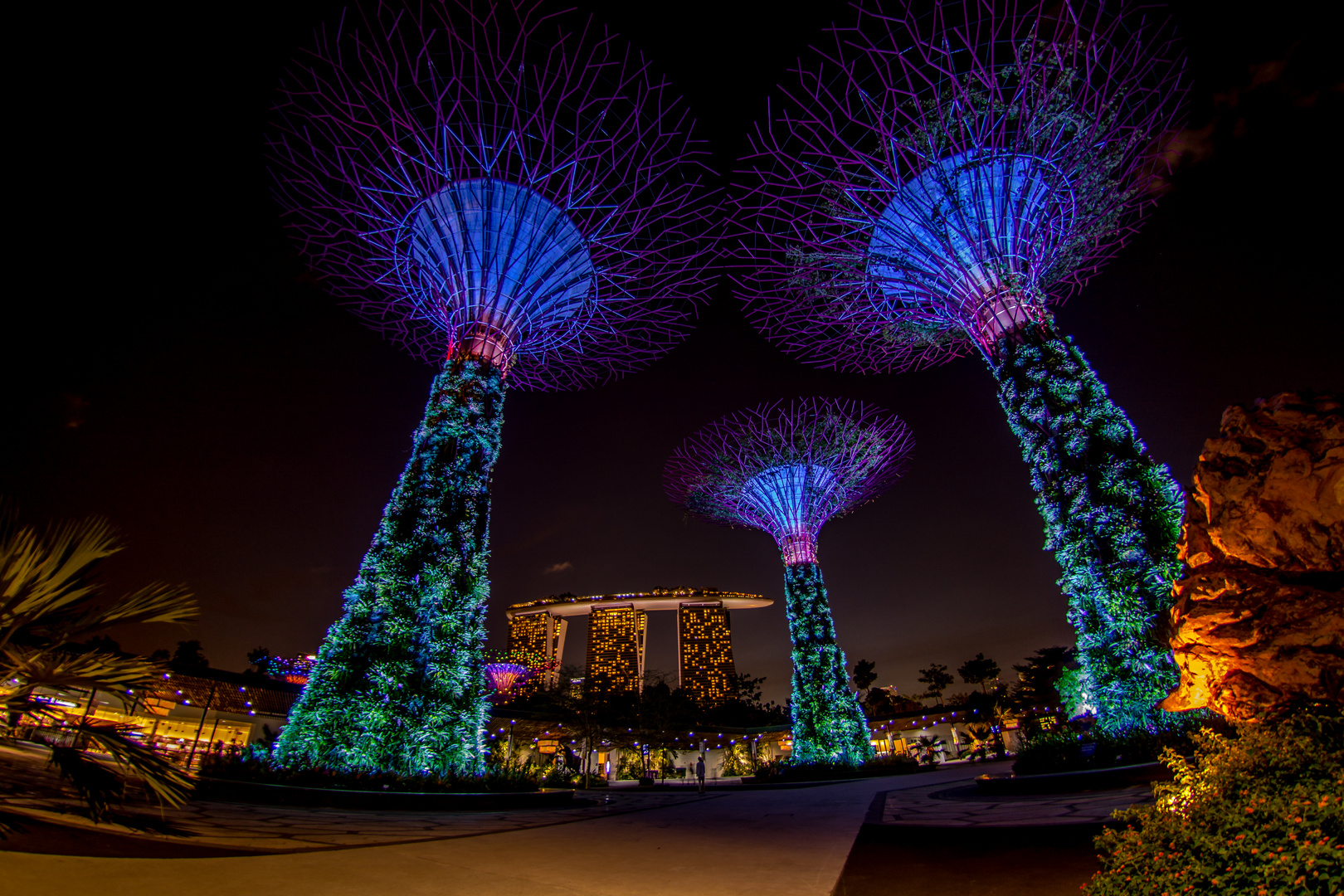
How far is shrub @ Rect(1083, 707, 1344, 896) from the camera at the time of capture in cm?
Answer: 262

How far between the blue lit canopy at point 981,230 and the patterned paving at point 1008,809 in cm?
1077

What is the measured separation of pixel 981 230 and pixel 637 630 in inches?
2640

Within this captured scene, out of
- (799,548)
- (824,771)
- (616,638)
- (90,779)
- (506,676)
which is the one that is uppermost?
(616,638)

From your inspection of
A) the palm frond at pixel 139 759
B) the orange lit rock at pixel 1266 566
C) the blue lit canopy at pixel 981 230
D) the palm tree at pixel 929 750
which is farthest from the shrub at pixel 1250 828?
the palm tree at pixel 929 750

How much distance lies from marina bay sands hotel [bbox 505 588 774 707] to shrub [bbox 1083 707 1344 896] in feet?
226

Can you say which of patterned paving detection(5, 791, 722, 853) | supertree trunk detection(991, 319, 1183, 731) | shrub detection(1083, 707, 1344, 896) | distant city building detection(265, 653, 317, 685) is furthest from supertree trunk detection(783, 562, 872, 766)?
distant city building detection(265, 653, 317, 685)

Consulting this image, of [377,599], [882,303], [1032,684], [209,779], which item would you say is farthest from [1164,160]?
[1032,684]

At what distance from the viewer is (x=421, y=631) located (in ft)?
40.9

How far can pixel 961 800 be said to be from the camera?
409 inches

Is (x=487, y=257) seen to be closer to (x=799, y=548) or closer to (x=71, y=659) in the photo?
(x=71, y=659)

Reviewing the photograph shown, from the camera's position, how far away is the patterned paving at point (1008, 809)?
22.5ft

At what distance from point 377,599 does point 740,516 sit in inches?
690

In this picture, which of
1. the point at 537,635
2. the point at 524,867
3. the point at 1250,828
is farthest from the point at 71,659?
the point at 537,635

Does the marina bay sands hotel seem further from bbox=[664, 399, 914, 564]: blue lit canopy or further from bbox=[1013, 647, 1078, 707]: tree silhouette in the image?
bbox=[664, 399, 914, 564]: blue lit canopy
